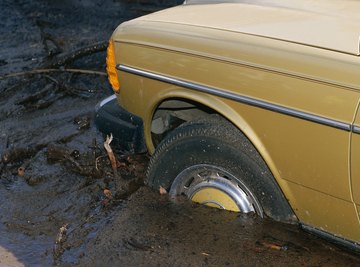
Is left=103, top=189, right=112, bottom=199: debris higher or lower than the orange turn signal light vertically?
lower

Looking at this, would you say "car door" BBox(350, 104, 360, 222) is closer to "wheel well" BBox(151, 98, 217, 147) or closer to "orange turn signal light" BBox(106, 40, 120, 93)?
"wheel well" BBox(151, 98, 217, 147)

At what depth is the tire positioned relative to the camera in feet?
10.6

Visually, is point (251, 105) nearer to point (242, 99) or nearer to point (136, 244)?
point (242, 99)

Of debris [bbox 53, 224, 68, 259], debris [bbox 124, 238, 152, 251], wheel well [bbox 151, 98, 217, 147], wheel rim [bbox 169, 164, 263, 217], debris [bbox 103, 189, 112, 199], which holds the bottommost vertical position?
debris [bbox 53, 224, 68, 259]

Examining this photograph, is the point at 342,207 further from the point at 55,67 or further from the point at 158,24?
the point at 55,67

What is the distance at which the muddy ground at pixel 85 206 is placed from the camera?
3307 millimetres

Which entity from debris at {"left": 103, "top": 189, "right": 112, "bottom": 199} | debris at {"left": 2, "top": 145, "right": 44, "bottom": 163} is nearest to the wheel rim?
debris at {"left": 103, "top": 189, "right": 112, "bottom": 199}

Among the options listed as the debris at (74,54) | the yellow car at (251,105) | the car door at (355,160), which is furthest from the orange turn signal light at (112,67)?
the debris at (74,54)

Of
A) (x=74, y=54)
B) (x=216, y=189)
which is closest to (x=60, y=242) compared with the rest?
(x=216, y=189)

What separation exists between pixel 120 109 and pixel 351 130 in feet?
5.86

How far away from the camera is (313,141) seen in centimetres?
287

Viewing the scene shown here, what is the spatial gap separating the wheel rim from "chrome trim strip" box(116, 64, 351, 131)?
1.52 ft

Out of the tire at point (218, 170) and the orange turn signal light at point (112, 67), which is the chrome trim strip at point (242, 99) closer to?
the orange turn signal light at point (112, 67)

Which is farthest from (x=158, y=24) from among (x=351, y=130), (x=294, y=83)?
(x=351, y=130)
